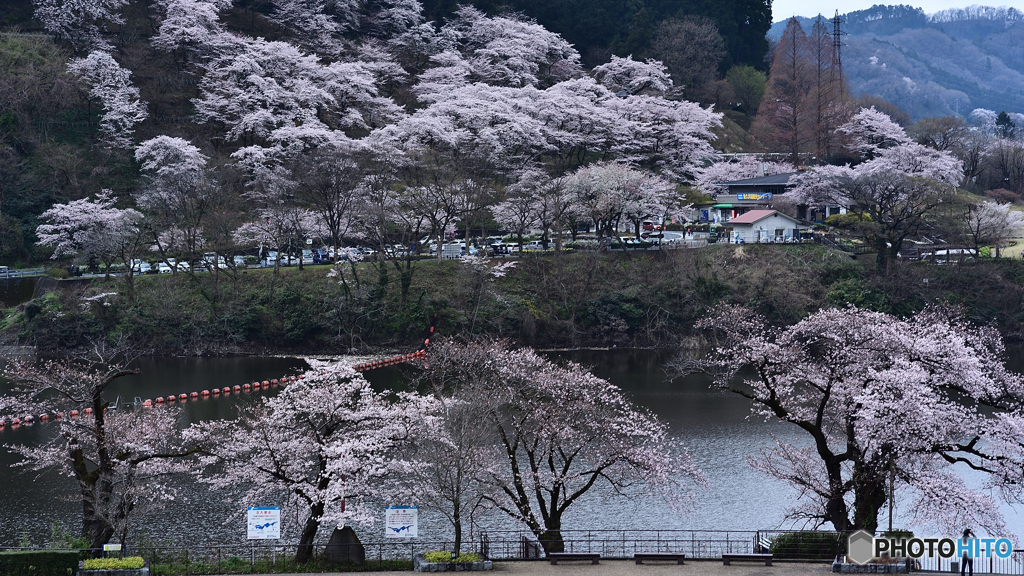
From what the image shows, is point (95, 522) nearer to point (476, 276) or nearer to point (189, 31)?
point (476, 276)

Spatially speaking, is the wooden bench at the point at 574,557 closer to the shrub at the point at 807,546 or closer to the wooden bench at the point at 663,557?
the wooden bench at the point at 663,557

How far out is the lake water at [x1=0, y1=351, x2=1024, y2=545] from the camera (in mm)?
20453

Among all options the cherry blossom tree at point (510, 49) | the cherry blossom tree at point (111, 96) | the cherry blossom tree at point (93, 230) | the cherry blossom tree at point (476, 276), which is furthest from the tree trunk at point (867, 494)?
the cherry blossom tree at point (510, 49)

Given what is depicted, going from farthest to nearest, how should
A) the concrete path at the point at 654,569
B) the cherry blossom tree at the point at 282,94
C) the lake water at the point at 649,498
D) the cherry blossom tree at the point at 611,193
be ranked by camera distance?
the cherry blossom tree at the point at 282,94
the cherry blossom tree at the point at 611,193
the lake water at the point at 649,498
the concrete path at the point at 654,569

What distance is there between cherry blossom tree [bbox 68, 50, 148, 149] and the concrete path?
161 feet

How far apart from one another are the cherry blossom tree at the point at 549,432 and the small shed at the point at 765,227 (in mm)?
31226

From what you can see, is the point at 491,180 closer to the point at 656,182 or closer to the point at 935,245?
the point at 656,182

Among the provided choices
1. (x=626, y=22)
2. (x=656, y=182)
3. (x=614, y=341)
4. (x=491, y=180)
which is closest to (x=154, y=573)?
(x=614, y=341)

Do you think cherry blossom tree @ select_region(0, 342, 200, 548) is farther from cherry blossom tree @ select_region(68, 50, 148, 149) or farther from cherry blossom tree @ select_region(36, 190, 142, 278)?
cherry blossom tree @ select_region(68, 50, 148, 149)

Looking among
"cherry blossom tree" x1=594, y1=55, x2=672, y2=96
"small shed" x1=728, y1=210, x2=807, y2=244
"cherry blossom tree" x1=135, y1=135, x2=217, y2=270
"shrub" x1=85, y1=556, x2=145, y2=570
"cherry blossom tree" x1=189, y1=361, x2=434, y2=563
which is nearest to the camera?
"shrub" x1=85, y1=556, x2=145, y2=570

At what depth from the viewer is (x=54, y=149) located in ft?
174

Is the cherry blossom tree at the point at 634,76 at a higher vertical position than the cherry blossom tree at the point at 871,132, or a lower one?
higher

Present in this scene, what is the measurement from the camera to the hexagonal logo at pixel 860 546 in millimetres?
15766

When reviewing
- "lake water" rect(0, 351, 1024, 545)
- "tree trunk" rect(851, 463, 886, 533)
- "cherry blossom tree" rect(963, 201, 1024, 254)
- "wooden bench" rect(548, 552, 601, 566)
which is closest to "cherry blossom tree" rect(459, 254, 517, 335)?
"lake water" rect(0, 351, 1024, 545)
